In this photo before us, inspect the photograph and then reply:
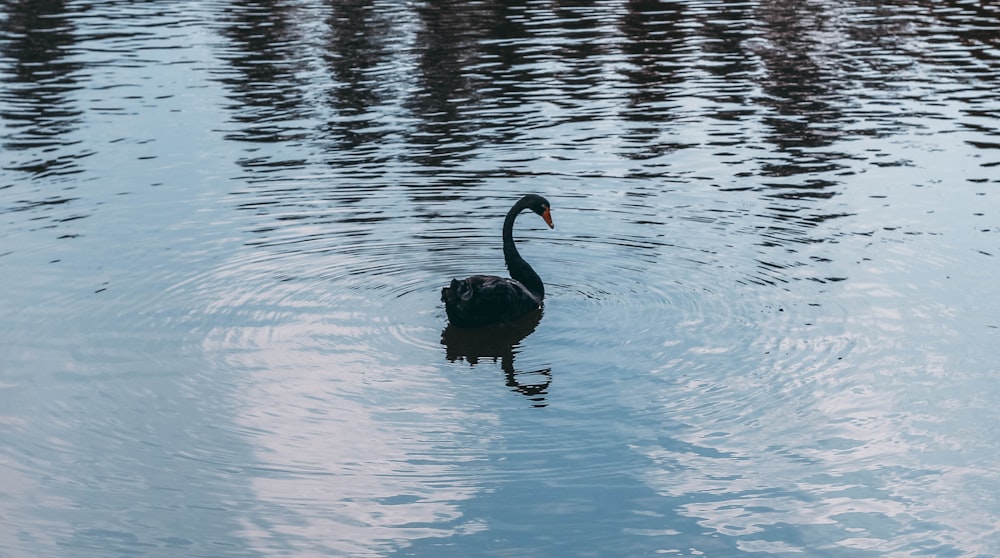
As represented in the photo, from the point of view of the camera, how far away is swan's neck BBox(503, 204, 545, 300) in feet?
47.7

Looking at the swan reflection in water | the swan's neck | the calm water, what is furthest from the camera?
the swan's neck

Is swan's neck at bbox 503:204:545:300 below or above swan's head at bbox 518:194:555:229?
below

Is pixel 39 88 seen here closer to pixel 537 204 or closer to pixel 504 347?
pixel 537 204

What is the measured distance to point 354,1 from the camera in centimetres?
4353

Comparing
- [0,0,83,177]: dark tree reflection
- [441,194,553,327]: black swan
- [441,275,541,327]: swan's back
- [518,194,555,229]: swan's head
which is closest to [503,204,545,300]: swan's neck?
[441,194,553,327]: black swan

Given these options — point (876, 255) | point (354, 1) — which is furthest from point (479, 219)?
point (354, 1)

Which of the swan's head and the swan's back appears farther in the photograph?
the swan's head

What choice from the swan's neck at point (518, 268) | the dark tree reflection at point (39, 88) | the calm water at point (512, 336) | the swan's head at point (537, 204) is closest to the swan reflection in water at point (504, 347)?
the calm water at point (512, 336)

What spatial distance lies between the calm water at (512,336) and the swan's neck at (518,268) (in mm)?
311

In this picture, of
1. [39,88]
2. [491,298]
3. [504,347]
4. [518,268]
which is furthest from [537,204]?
[39,88]

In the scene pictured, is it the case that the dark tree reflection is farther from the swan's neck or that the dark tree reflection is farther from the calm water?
the swan's neck

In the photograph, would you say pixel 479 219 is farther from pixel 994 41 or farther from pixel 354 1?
pixel 354 1

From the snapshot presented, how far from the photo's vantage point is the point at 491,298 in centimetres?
1358

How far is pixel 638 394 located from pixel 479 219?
20.9 feet
